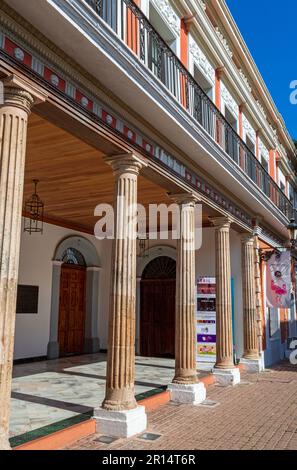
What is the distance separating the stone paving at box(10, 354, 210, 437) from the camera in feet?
18.5

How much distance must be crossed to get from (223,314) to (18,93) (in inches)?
270

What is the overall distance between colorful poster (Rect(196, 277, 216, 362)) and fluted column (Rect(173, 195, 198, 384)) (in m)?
3.64

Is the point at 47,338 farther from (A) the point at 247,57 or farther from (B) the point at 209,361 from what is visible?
(A) the point at 247,57

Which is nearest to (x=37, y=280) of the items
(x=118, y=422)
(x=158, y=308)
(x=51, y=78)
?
(x=158, y=308)

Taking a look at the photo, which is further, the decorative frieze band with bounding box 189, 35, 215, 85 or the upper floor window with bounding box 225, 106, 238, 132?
the upper floor window with bounding box 225, 106, 238, 132

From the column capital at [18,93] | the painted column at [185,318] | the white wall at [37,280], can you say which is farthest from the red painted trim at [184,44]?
the white wall at [37,280]

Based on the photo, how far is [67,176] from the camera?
788 centimetres

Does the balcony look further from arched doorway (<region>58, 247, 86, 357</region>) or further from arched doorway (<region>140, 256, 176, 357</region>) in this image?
arched doorway (<region>58, 247, 86, 357</region>)

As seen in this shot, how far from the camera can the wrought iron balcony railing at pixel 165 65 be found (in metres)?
5.31

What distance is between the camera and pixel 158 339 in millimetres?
12859

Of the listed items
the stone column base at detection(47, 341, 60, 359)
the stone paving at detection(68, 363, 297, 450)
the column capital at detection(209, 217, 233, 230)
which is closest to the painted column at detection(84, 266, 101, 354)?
the stone column base at detection(47, 341, 60, 359)

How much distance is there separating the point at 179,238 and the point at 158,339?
5858 millimetres

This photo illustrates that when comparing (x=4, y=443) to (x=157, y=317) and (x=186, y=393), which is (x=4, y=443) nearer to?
(x=186, y=393)
